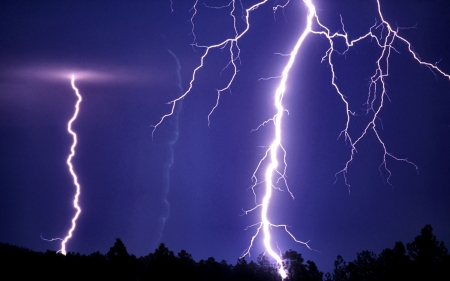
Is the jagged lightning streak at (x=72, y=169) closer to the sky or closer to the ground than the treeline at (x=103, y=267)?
closer to the sky

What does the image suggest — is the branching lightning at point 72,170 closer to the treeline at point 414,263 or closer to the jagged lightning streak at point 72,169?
the jagged lightning streak at point 72,169

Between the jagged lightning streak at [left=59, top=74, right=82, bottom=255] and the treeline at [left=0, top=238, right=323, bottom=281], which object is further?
the jagged lightning streak at [left=59, top=74, right=82, bottom=255]

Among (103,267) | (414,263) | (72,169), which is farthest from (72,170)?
(414,263)

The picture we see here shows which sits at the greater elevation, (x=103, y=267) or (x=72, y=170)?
(x=72, y=170)

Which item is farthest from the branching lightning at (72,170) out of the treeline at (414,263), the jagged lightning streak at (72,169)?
the treeline at (414,263)

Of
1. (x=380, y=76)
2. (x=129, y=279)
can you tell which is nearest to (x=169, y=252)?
(x=129, y=279)

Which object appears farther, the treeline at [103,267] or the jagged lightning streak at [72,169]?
the jagged lightning streak at [72,169]

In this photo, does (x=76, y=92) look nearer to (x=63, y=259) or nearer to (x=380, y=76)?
(x=63, y=259)

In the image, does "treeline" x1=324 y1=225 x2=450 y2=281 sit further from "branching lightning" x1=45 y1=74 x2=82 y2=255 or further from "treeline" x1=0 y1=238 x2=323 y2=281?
"branching lightning" x1=45 y1=74 x2=82 y2=255

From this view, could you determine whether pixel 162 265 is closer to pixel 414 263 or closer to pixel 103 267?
pixel 103 267

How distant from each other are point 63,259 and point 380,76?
13.0 metres

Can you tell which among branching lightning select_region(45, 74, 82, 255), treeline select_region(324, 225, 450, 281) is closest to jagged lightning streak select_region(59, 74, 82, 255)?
branching lightning select_region(45, 74, 82, 255)

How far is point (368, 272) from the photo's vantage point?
13.5 m

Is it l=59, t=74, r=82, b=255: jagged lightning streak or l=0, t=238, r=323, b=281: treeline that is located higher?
l=59, t=74, r=82, b=255: jagged lightning streak
